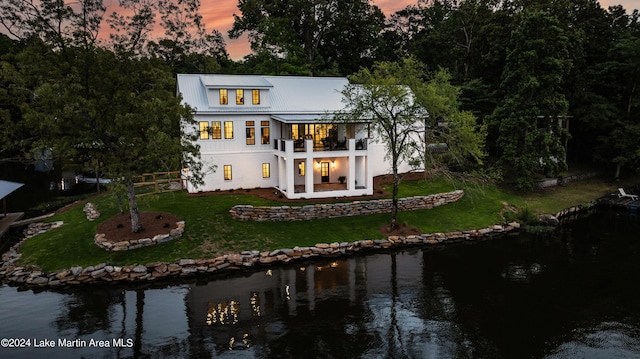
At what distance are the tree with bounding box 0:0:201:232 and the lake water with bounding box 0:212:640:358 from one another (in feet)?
23.6

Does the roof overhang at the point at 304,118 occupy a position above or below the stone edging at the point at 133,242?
above

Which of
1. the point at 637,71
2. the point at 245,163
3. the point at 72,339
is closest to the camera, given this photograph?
the point at 72,339

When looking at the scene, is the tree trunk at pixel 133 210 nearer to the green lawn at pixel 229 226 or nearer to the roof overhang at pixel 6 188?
the green lawn at pixel 229 226

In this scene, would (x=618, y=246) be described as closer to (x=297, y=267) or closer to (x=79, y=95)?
(x=297, y=267)

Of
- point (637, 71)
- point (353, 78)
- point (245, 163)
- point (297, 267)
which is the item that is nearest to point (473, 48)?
point (637, 71)

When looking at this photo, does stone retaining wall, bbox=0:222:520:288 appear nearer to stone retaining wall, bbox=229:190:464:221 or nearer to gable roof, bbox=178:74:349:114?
stone retaining wall, bbox=229:190:464:221

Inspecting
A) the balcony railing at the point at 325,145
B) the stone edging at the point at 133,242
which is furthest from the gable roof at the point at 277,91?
the stone edging at the point at 133,242

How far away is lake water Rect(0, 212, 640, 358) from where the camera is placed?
47.8 feet

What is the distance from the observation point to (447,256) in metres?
24.2

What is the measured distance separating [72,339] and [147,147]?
996 cm

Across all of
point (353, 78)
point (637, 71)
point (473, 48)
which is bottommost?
point (353, 78)

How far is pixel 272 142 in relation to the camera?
110 feet

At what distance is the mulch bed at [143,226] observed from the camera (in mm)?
23094

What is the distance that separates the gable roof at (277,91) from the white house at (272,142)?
0.25 feet
